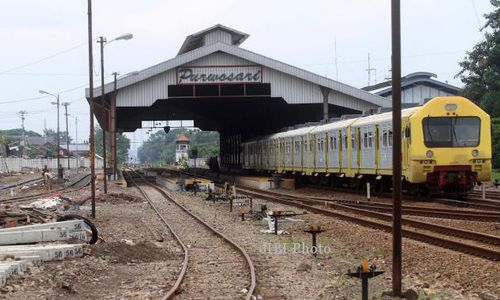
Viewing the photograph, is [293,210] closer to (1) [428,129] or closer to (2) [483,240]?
(1) [428,129]

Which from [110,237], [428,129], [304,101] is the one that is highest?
[304,101]

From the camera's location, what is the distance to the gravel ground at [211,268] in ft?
30.1

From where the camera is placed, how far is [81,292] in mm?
9258

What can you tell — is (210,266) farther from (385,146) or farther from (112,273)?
(385,146)

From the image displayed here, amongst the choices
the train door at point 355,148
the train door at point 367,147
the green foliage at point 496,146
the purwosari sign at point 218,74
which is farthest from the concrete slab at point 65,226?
the green foliage at point 496,146

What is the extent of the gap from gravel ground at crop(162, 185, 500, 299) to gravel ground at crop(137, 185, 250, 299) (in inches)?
13.6

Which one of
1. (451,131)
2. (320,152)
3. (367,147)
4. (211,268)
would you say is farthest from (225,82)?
(211,268)

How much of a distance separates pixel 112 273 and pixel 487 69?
4390 cm

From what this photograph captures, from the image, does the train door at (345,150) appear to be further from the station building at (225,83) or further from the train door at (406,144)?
the station building at (225,83)

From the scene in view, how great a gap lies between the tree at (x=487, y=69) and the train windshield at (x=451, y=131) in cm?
2490

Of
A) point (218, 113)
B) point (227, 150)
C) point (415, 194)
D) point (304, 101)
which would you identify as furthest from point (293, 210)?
point (227, 150)

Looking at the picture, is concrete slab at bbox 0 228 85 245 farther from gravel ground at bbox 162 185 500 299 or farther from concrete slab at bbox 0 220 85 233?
gravel ground at bbox 162 185 500 299

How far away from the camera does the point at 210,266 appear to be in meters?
11.4

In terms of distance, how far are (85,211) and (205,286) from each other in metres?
14.4
